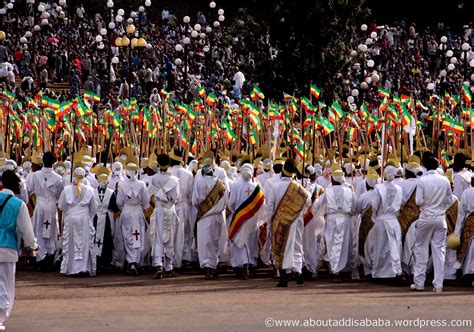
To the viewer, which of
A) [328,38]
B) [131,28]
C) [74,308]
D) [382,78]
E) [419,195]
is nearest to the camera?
[74,308]

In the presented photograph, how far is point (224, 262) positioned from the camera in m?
22.1

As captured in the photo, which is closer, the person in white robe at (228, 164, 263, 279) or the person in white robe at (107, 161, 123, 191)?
the person in white robe at (228, 164, 263, 279)

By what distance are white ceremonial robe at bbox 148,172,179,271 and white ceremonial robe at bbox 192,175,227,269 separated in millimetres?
358

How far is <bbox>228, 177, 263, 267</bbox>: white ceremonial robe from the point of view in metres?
21.2

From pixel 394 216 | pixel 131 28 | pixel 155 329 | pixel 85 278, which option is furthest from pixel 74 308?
pixel 131 28

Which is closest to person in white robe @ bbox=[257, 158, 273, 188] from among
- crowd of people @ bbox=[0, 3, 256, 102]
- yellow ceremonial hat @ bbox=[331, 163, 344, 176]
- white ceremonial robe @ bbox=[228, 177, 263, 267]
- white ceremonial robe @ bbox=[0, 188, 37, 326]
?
white ceremonial robe @ bbox=[228, 177, 263, 267]

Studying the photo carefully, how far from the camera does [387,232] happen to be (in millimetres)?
20578

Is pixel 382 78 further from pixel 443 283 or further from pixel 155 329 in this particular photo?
pixel 155 329

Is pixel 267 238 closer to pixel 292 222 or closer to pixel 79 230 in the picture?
pixel 292 222

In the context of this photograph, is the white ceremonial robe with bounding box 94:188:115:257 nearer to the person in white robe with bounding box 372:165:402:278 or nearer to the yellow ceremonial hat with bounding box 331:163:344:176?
the yellow ceremonial hat with bounding box 331:163:344:176

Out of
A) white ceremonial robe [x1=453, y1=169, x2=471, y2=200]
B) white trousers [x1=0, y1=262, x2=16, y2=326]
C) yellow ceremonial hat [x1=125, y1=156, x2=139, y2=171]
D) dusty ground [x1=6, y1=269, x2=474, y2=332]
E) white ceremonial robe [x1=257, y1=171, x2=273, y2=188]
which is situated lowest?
dusty ground [x1=6, y1=269, x2=474, y2=332]

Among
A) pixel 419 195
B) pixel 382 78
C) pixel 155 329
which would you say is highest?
pixel 382 78

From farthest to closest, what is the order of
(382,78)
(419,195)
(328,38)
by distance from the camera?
(382,78), (328,38), (419,195)

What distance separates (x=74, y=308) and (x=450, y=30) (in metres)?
38.3
